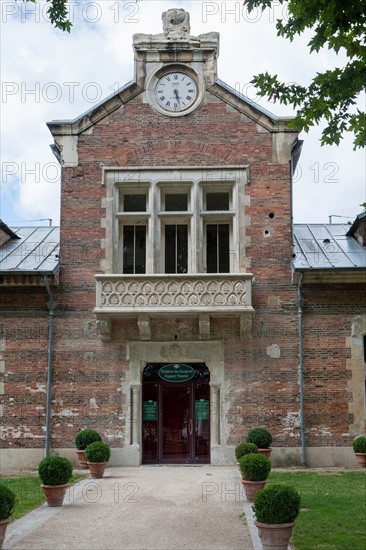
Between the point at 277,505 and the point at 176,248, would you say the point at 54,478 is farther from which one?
the point at 176,248

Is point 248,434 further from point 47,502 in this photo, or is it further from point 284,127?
point 284,127

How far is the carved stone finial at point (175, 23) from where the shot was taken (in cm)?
2127

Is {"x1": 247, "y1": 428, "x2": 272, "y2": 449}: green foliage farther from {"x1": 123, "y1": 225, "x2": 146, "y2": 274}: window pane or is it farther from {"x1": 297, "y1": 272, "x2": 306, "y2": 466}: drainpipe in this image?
{"x1": 123, "y1": 225, "x2": 146, "y2": 274}: window pane

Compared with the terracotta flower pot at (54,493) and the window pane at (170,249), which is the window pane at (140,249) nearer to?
the window pane at (170,249)

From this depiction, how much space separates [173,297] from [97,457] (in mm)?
4962

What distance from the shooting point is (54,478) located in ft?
41.4

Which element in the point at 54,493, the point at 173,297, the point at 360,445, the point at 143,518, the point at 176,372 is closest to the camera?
the point at 143,518

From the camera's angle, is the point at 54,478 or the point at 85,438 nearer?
the point at 54,478

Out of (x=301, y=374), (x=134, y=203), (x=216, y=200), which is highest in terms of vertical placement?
(x=216, y=200)

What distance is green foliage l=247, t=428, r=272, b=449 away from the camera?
18.2 metres

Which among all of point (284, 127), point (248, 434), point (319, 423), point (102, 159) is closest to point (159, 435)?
point (248, 434)

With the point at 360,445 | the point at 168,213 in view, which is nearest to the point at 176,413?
the point at 360,445

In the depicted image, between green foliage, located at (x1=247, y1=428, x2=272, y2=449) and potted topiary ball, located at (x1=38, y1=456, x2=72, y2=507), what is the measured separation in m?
6.82

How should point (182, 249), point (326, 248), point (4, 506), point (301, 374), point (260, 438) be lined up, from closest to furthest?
point (4, 506) → point (260, 438) → point (301, 374) → point (182, 249) → point (326, 248)
